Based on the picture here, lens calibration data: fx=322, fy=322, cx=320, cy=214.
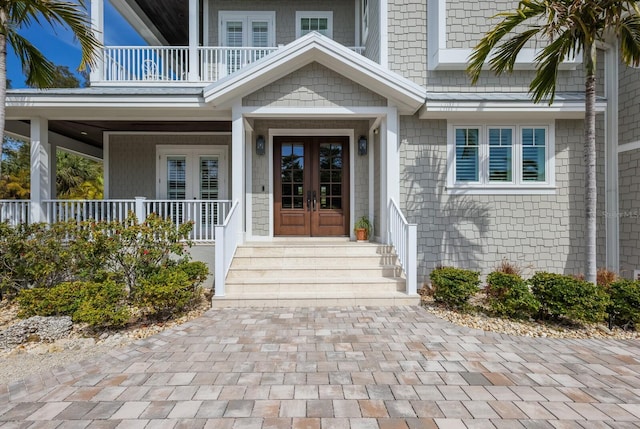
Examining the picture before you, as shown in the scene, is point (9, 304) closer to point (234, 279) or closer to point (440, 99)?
point (234, 279)

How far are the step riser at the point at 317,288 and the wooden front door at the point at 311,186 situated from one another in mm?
2527

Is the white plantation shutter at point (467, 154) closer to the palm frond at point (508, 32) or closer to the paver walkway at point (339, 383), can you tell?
the palm frond at point (508, 32)

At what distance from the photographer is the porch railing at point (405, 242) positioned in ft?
18.0

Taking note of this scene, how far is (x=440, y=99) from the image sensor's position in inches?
250

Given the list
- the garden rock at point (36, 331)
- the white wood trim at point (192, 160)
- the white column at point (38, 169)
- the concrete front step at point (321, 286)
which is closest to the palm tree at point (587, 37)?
the concrete front step at point (321, 286)

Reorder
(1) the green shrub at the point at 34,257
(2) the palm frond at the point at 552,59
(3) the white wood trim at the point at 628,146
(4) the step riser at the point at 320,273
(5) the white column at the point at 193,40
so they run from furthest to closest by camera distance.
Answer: (5) the white column at the point at 193,40 < (3) the white wood trim at the point at 628,146 < (4) the step riser at the point at 320,273 < (1) the green shrub at the point at 34,257 < (2) the palm frond at the point at 552,59

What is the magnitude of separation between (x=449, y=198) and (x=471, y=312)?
109 inches

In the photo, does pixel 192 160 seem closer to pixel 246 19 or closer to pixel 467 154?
pixel 246 19

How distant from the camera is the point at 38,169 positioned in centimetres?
697

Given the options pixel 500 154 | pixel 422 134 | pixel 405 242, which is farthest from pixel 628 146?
pixel 405 242

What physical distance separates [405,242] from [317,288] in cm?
176

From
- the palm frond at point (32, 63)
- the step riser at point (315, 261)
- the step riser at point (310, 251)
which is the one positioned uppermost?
the palm frond at point (32, 63)

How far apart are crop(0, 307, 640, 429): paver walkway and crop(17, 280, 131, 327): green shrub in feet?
2.34

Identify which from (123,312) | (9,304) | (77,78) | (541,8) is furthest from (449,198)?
(77,78)
